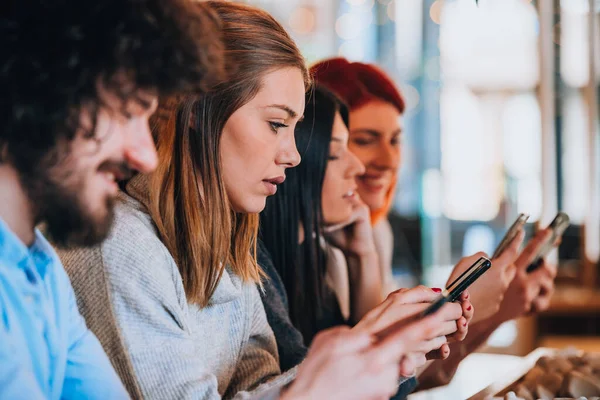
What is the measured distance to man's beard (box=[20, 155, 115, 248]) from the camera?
89 cm

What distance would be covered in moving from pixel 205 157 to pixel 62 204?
0.47 meters

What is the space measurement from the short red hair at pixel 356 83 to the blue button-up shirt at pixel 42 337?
4.72 feet

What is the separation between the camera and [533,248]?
210cm

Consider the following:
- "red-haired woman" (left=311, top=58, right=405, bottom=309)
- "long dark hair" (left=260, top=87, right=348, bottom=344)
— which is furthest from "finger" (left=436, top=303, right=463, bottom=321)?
"red-haired woman" (left=311, top=58, right=405, bottom=309)

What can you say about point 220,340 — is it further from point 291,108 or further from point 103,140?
point 103,140

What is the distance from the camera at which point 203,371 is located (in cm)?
120

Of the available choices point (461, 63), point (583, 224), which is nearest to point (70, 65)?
point (583, 224)

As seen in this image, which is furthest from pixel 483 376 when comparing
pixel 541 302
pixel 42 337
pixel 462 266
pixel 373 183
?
pixel 42 337

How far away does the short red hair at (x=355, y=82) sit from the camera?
2.39 meters

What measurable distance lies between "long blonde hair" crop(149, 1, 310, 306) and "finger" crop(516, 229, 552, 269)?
3.22 feet

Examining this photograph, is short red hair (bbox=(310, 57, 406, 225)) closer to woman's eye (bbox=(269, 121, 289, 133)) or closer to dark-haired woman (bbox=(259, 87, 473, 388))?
dark-haired woman (bbox=(259, 87, 473, 388))

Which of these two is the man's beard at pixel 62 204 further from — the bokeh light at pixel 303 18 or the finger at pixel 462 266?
the bokeh light at pixel 303 18

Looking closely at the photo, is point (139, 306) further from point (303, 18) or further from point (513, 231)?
point (303, 18)

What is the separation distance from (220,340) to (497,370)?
38.9 inches
